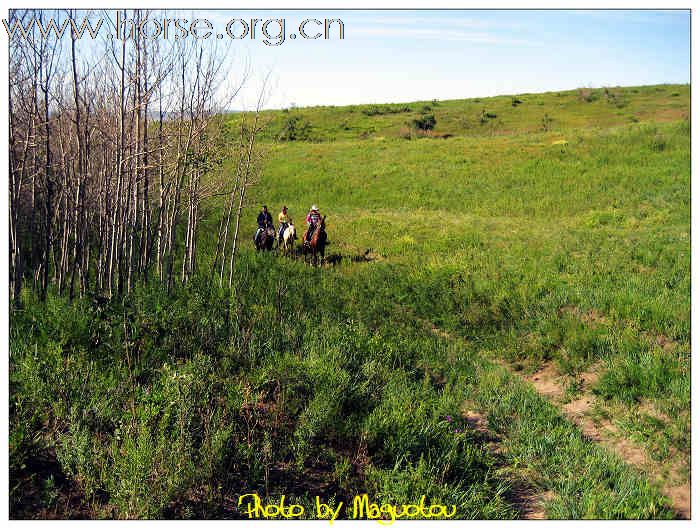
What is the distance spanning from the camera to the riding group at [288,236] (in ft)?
47.8

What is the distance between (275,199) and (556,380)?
22.2 meters

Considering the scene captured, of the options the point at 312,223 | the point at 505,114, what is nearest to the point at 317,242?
the point at 312,223

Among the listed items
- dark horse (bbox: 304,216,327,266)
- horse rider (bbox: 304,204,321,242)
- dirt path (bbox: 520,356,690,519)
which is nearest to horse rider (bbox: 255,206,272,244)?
horse rider (bbox: 304,204,321,242)

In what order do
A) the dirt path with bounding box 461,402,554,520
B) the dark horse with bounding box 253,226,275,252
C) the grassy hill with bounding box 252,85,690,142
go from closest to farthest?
the dirt path with bounding box 461,402,554,520 → the dark horse with bounding box 253,226,275,252 → the grassy hill with bounding box 252,85,690,142

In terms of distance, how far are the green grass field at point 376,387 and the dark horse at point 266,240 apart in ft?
3.00

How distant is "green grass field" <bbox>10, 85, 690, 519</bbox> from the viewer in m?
4.62

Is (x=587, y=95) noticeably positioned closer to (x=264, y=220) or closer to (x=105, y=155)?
(x=264, y=220)

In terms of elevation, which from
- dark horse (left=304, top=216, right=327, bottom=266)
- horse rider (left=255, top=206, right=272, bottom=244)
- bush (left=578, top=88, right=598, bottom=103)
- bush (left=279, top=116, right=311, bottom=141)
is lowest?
dark horse (left=304, top=216, right=327, bottom=266)

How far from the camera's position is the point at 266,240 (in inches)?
627

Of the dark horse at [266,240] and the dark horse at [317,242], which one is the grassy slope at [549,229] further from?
the dark horse at [266,240]

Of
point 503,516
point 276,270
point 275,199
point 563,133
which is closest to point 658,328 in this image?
point 503,516

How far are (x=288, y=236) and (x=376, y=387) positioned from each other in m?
9.53

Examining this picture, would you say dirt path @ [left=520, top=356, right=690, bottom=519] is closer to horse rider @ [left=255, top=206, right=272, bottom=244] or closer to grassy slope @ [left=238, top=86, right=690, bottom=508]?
grassy slope @ [left=238, top=86, right=690, bottom=508]
